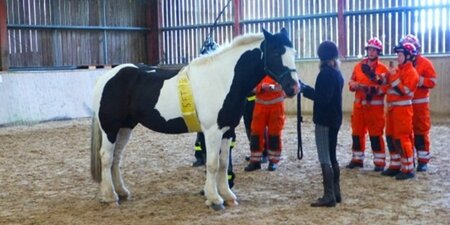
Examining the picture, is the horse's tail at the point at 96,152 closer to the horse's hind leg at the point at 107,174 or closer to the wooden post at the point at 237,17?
the horse's hind leg at the point at 107,174

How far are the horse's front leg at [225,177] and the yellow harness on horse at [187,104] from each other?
12.6 inches

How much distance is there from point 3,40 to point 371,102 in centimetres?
1027

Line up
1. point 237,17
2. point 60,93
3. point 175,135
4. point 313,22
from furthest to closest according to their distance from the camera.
A: point 237,17, point 313,22, point 60,93, point 175,135

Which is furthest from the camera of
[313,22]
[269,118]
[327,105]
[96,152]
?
[313,22]

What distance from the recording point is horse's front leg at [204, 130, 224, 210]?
16.8 ft

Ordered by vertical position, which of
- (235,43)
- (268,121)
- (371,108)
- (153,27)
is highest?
(153,27)

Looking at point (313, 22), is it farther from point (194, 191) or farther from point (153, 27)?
point (194, 191)

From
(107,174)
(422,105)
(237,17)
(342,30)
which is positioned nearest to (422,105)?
(422,105)

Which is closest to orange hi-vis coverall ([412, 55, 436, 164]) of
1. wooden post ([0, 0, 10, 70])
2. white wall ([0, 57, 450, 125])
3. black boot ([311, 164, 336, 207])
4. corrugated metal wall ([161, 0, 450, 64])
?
black boot ([311, 164, 336, 207])

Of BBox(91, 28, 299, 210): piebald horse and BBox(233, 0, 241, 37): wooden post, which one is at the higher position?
BBox(233, 0, 241, 37): wooden post

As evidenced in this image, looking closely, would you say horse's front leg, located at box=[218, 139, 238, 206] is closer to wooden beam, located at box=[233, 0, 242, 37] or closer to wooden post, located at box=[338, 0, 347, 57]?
wooden post, located at box=[338, 0, 347, 57]

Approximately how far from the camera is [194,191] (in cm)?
594

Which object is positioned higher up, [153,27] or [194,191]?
[153,27]

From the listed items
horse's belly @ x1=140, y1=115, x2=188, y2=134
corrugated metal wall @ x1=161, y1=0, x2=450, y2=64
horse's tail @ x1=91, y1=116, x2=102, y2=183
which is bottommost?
horse's tail @ x1=91, y1=116, x2=102, y2=183
